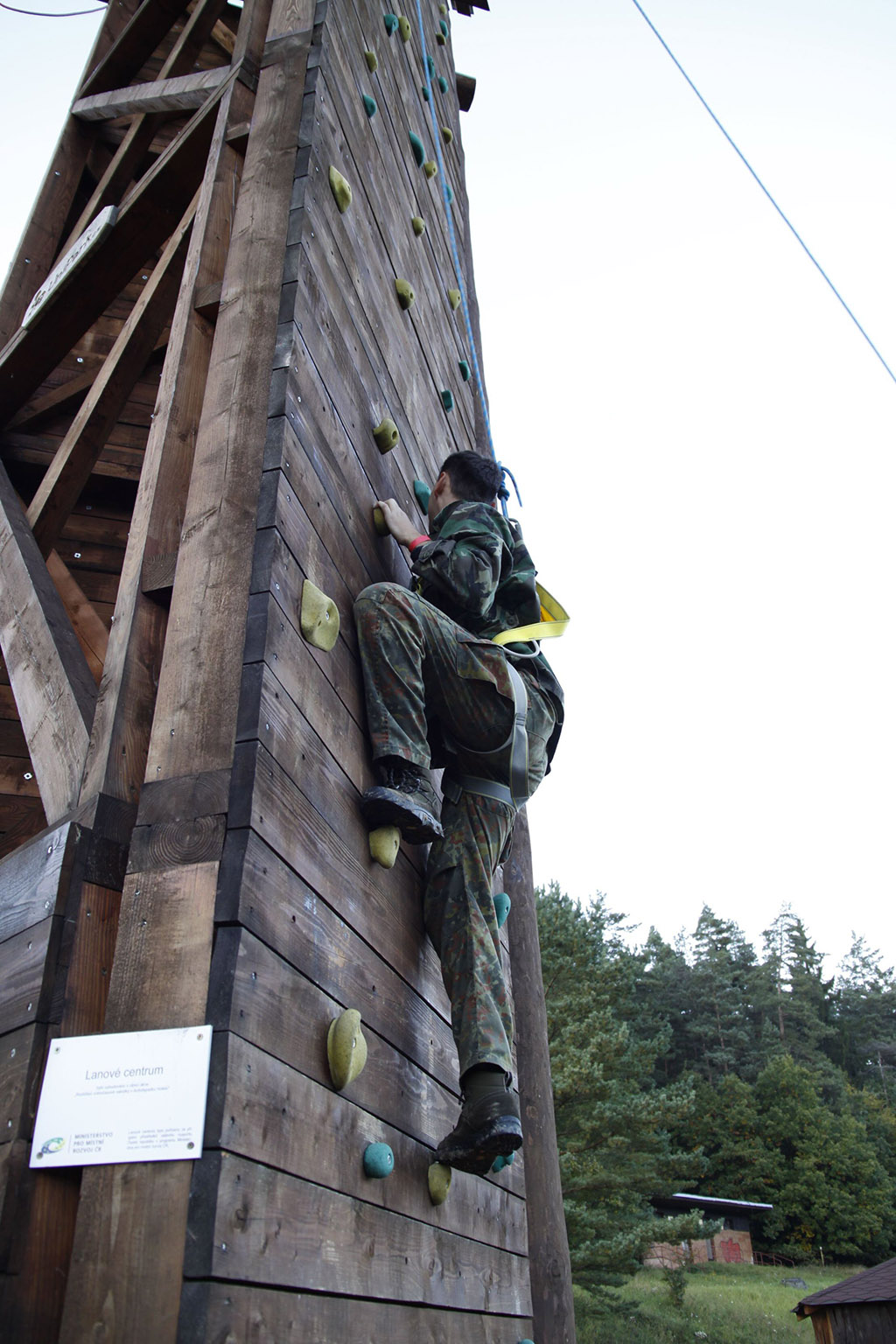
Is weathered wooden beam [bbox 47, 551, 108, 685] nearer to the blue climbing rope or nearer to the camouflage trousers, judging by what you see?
the camouflage trousers

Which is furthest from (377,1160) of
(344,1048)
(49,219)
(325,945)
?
(49,219)

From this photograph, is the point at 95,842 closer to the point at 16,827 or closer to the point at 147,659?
the point at 147,659

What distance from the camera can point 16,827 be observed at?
3582 mm

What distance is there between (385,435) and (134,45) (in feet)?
9.26

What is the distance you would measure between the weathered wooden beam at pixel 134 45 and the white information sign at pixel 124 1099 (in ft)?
14.6

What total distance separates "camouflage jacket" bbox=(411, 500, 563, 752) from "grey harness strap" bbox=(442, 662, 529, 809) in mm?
161

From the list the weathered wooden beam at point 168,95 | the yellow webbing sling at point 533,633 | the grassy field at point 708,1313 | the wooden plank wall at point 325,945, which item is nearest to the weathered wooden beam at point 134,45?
the weathered wooden beam at point 168,95

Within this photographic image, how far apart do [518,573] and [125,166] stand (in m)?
2.19

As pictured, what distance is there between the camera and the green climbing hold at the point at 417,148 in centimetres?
478

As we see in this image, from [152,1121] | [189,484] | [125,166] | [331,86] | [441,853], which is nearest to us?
[152,1121]

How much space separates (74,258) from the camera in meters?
3.57

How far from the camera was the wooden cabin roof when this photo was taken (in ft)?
48.7

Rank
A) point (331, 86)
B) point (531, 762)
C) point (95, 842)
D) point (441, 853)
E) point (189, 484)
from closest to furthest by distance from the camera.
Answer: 1. point (95, 842)
2. point (189, 484)
3. point (441, 853)
4. point (531, 762)
5. point (331, 86)

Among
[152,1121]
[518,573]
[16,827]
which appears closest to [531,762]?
[518,573]
